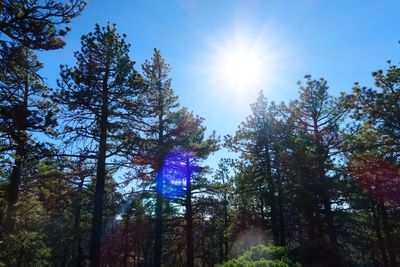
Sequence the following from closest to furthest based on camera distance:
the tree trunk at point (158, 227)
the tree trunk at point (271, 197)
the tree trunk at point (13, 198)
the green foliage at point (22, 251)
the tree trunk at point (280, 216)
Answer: the green foliage at point (22, 251) → the tree trunk at point (13, 198) → the tree trunk at point (158, 227) → the tree trunk at point (280, 216) → the tree trunk at point (271, 197)

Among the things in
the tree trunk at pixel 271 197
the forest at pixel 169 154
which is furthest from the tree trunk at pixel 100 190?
the tree trunk at pixel 271 197

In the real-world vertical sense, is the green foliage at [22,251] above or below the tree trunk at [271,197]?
below

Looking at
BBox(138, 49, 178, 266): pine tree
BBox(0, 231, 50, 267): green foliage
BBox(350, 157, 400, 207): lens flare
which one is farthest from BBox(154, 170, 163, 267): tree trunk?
BBox(350, 157, 400, 207): lens flare

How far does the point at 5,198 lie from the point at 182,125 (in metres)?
11.9

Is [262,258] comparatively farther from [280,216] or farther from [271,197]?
[271,197]

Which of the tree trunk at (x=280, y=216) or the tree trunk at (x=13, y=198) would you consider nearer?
the tree trunk at (x=13, y=198)

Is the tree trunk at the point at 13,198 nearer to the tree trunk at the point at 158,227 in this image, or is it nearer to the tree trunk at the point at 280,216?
the tree trunk at the point at 158,227

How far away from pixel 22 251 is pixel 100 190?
4.57 meters

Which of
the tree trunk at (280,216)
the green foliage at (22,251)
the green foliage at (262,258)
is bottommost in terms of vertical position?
the green foliage at (262,258)

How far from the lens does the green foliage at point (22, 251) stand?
1174cm

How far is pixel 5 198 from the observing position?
2061 cm

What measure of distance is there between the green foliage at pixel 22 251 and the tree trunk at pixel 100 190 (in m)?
2.92

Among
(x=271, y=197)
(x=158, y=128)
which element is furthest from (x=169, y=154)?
(x=271, y=197)

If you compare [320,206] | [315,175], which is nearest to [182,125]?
[315,175]
